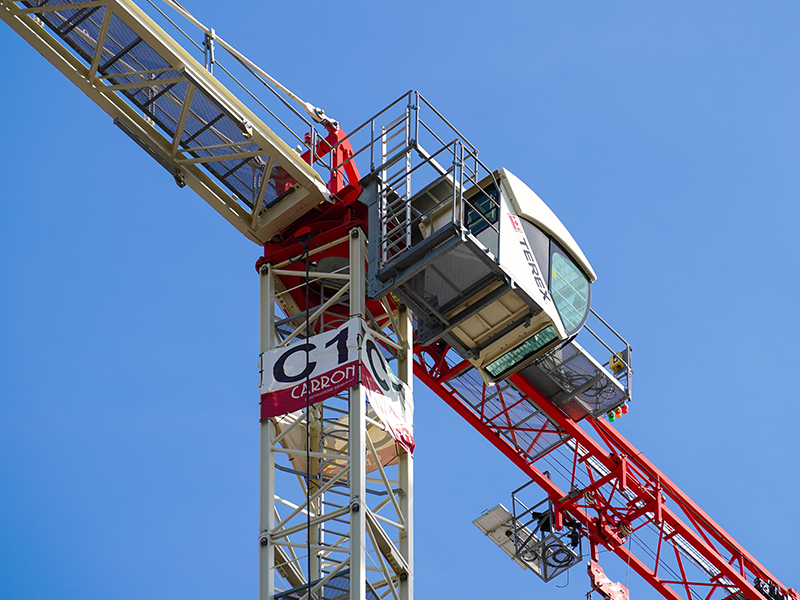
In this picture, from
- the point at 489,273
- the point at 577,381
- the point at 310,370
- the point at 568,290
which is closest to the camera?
the point at 310,370

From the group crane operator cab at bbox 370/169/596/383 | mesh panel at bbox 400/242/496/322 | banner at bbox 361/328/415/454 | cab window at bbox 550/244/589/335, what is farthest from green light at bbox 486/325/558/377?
banner at bbox 361/328/415/454

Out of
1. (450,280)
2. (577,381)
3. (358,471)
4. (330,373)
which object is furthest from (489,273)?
(577,381)

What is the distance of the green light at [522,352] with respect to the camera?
25.9 meters

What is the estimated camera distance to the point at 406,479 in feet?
79.3

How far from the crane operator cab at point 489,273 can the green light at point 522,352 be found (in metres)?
0.02

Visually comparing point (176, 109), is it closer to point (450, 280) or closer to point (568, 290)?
point (450, 280)

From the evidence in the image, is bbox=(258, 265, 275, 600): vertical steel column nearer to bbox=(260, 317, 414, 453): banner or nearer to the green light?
bbox=(260, 317, 414, 453): banner

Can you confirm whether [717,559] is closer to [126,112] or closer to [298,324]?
[298,324]

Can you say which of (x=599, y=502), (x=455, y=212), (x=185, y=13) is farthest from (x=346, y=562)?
(x=599, y=502)

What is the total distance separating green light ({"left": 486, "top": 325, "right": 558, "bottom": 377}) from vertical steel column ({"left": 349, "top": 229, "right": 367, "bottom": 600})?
3.61m

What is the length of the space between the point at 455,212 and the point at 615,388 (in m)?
9.58

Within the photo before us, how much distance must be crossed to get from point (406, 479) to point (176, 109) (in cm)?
726

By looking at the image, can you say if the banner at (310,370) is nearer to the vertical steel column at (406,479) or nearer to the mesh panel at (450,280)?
the mesh panel at (450,280)

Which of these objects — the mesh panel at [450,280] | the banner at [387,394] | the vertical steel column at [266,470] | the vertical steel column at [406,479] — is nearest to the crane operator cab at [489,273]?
the mesh panel at [450,280]
